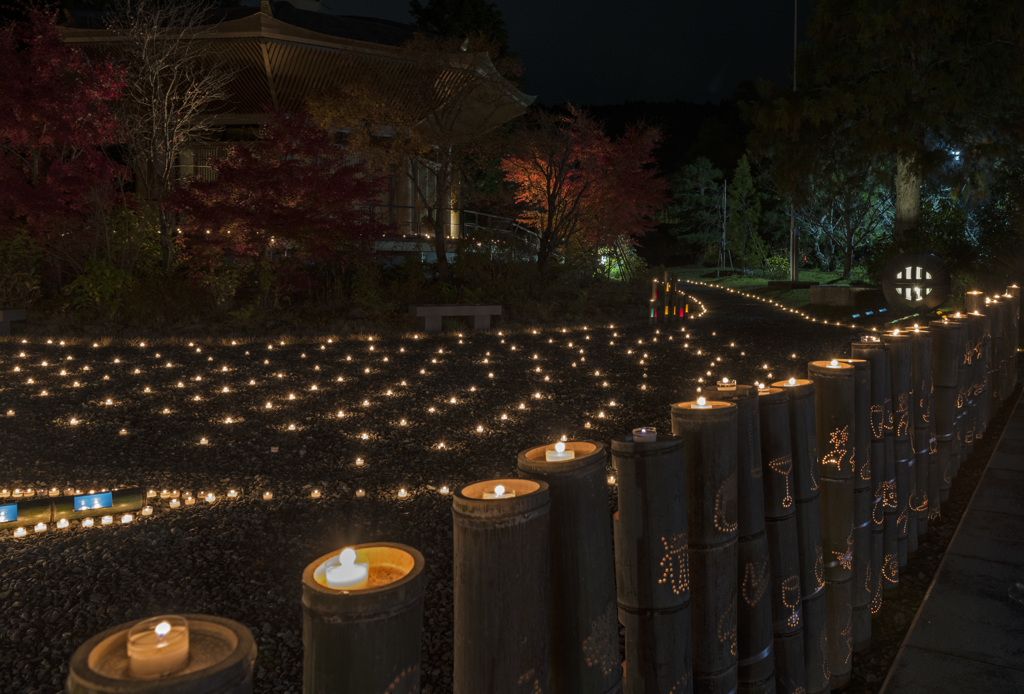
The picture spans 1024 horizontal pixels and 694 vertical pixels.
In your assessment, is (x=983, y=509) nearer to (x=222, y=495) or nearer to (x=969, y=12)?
(x=222, y=495)

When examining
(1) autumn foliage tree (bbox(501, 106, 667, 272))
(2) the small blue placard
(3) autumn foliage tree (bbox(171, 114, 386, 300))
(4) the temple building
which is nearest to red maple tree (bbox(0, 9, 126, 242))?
(3) autumn foliage tree (bbox(171, 114, 386, 300))

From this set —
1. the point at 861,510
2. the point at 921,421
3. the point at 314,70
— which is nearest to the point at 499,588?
the point at 861,510

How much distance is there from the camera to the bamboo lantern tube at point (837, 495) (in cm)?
255

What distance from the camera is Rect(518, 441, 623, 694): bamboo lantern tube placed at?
1567mm

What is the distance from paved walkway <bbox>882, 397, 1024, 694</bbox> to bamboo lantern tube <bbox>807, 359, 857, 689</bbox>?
197 mm

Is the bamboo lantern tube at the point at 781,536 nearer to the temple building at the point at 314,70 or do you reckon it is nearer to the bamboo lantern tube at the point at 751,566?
the bamboo lantern tube at the point at 751,566

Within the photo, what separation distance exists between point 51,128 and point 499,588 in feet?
39.6

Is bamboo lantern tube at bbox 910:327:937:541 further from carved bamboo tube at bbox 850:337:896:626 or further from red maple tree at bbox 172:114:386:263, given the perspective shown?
red maple tree at bbox 172:114:386:263

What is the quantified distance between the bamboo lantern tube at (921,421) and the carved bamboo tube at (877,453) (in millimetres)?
624

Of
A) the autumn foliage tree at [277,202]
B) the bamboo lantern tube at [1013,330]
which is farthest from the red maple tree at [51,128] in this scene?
the bamboo lantern tube at [1013,330]

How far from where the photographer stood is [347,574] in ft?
3.85

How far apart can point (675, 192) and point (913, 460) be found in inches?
1454

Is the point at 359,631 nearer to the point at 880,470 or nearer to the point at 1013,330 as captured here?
the point at 880,470

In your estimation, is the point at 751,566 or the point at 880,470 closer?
the point at 751,566
